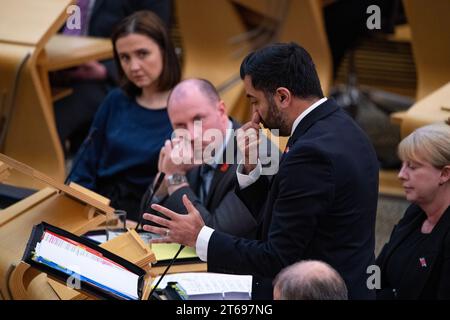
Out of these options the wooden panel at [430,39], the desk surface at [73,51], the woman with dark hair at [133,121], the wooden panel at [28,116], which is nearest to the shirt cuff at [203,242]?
the woman with dark hair at [133,121]

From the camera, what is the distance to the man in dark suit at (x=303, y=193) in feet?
7.23

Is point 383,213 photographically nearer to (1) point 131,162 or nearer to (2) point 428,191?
(1) point 131,162

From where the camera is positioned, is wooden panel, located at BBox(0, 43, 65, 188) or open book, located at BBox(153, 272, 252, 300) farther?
wooden panel, located at BBox(0, 43, 65, 188)

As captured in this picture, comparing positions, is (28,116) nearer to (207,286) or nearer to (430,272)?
(207,286)

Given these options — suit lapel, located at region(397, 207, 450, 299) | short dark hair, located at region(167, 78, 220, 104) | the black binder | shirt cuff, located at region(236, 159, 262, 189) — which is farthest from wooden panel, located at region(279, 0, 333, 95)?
the black binder

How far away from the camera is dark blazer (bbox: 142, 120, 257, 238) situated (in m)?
2.77

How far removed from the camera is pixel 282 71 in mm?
2287

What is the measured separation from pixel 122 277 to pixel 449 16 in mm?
2921

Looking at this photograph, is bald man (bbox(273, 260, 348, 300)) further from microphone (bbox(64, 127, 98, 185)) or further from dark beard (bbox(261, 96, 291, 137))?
microphone (bbox(64, 127, 98, 185))

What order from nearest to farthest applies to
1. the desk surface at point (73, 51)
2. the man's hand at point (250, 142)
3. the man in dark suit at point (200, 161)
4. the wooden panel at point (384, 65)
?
the man's hand at point (250, 142) → the man in dark suit at point (200, 161) → the desk surface at point (73, 51) → the wooden panel at point (384, 65)

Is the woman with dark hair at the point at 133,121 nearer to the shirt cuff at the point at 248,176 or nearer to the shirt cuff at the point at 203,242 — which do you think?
the shirt cuff at the point at 248,176

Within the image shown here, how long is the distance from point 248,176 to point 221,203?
0.36 metres

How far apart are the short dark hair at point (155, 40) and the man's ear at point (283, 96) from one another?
4.83 ft

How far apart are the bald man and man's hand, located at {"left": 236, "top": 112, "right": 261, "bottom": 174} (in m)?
0.66
